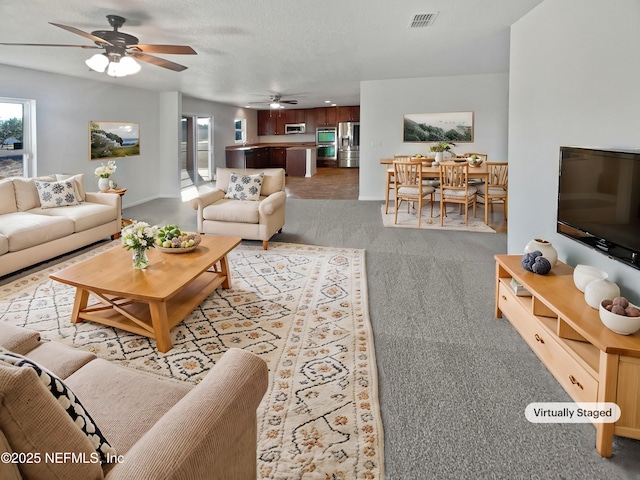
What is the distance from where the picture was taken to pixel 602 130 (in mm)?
2387

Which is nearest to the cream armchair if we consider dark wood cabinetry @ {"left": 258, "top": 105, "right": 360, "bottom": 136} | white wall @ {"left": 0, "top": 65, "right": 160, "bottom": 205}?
white wall @ {"left": 0, "top": 65, "right": 160, "bottom": 205}

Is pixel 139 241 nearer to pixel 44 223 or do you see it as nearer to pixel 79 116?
pixel 44 223

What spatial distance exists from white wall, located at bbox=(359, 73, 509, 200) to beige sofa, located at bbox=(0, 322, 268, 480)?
6886mm

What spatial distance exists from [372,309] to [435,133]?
546 cm

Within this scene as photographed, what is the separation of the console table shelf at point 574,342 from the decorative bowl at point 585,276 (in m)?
0.04

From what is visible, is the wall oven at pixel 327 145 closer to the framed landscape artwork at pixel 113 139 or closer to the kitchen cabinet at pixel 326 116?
the kitchen cabinet at pixel 326 116

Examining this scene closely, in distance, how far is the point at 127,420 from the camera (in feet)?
4.10

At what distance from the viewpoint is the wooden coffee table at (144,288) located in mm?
2453

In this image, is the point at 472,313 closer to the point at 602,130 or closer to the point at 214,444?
the point at 602,130

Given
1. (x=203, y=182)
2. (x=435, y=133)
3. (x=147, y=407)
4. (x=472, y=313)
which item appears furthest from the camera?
(x=203, y=182)

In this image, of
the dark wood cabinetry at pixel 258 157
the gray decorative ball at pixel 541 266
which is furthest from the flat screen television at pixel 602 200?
the dark wood cabinetry at pixel 258 157

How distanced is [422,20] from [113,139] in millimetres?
5854

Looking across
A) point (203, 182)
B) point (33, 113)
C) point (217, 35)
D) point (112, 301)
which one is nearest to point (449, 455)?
point (112, 301)

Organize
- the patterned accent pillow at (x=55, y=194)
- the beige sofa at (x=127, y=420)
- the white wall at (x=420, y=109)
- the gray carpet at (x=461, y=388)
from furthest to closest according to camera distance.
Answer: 1. the white wall at (x=420, y=109)
2. the patterned accent pillow at (x=55, y=194)
3. the gray carpet at (x=461, y=388)
4. the beige sofa at (x=127, y=420)
